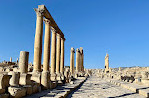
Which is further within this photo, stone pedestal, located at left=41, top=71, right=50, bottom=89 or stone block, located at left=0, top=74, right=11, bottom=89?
stone pedestal, located at left=41, top=71, right=50, bottom=89

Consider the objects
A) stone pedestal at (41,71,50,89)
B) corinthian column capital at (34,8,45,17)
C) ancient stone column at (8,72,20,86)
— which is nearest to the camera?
ancient stone column at (8,72,20,86)

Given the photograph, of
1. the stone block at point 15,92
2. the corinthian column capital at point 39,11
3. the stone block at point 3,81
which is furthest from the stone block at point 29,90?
the corinthian column capital at point 39,11

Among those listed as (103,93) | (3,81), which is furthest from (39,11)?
(3,81)

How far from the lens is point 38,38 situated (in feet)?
49.6

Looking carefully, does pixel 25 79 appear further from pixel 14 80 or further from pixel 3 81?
pixel 3 81

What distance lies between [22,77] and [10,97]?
2499 millimetres

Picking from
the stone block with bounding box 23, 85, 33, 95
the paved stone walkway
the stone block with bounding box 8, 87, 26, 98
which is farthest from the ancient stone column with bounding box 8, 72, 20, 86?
the paved stone walkway

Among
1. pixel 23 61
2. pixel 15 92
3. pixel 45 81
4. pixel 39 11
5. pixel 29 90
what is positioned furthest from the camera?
pixel 39 11

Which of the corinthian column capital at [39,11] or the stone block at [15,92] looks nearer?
the stone block at [15,92]

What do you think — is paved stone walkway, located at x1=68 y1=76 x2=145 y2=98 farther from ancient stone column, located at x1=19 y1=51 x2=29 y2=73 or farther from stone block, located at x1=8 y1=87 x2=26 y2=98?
ancient stone column, located at x1=19 y1=51 x2=29 y2=73

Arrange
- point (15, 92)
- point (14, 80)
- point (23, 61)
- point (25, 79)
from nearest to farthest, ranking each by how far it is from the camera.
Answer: point (15, 92) < point (14, 80) < point (25, 79) < point (23, 61)

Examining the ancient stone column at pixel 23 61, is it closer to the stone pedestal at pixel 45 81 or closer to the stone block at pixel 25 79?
the stone pedestal at pixel 45 81

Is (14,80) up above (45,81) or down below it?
above

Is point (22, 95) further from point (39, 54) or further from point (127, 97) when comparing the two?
point (39, 54)
